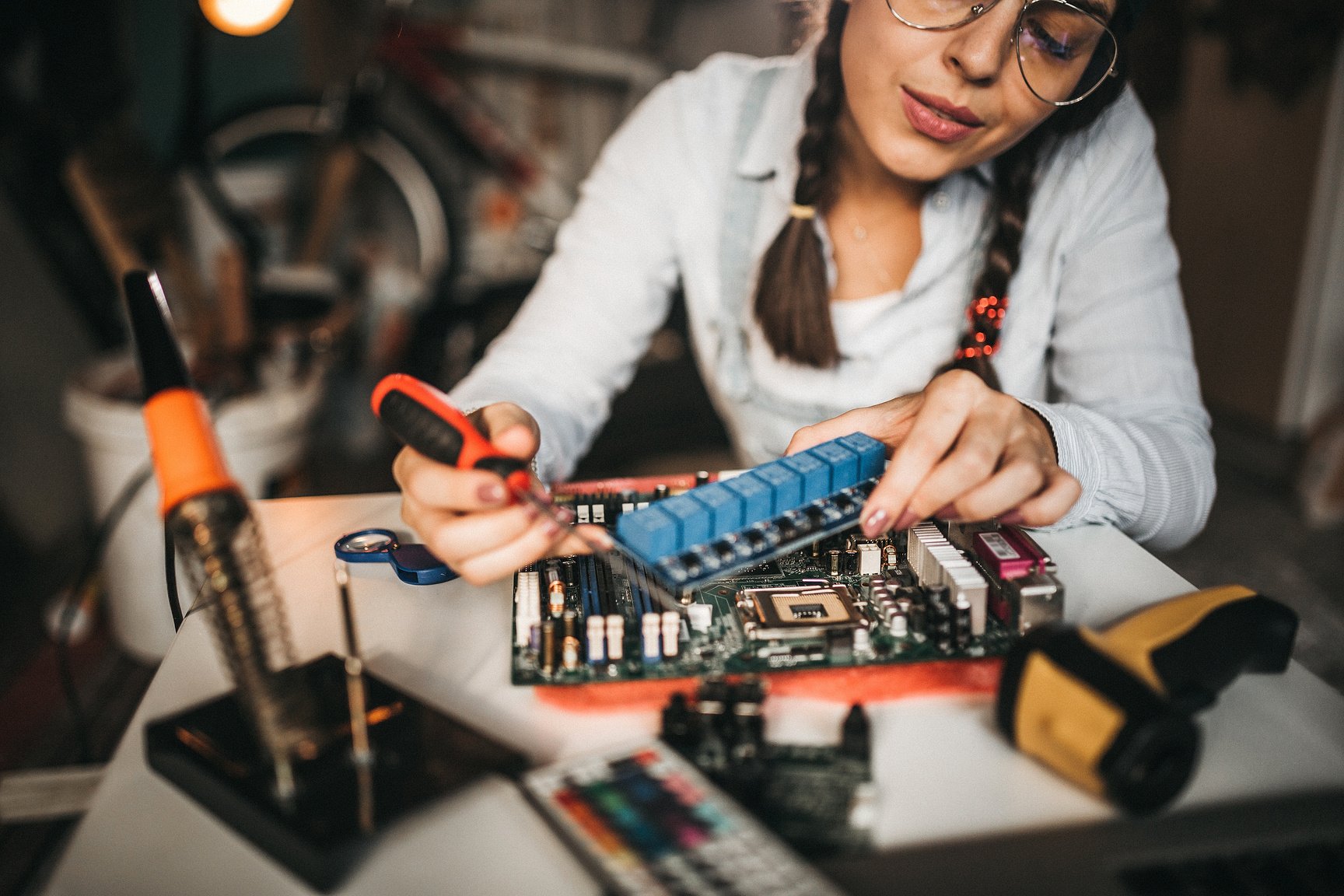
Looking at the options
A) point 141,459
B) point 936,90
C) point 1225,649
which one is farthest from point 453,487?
point 141,459

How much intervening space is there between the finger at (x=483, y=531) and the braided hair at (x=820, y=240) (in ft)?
2.02

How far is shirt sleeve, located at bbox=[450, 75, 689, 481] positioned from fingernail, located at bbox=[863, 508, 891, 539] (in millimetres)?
462

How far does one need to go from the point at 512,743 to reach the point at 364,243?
2764mm

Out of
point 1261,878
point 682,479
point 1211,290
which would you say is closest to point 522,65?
point 1211,290

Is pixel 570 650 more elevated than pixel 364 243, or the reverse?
pixel 570 650

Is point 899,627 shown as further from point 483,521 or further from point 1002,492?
point 483,521

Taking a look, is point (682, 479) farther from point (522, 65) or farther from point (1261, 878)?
point (522, 65)

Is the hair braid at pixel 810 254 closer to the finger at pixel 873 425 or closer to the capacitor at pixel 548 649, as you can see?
the finger at pixel 873 425

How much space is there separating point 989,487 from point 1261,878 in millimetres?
298

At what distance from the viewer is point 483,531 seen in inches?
25.8

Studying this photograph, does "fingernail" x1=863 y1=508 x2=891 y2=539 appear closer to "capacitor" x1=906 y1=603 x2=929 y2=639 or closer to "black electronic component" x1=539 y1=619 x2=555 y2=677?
"capacitor" x1=906 y1=603 x2=929 y2=639

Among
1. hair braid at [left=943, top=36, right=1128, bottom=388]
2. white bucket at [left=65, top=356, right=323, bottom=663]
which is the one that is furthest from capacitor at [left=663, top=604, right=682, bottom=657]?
white bucket at [left=65, top=356, right=323, bottom=663]

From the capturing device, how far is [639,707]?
625 millimetres

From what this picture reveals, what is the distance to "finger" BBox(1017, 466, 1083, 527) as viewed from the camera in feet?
2.38
